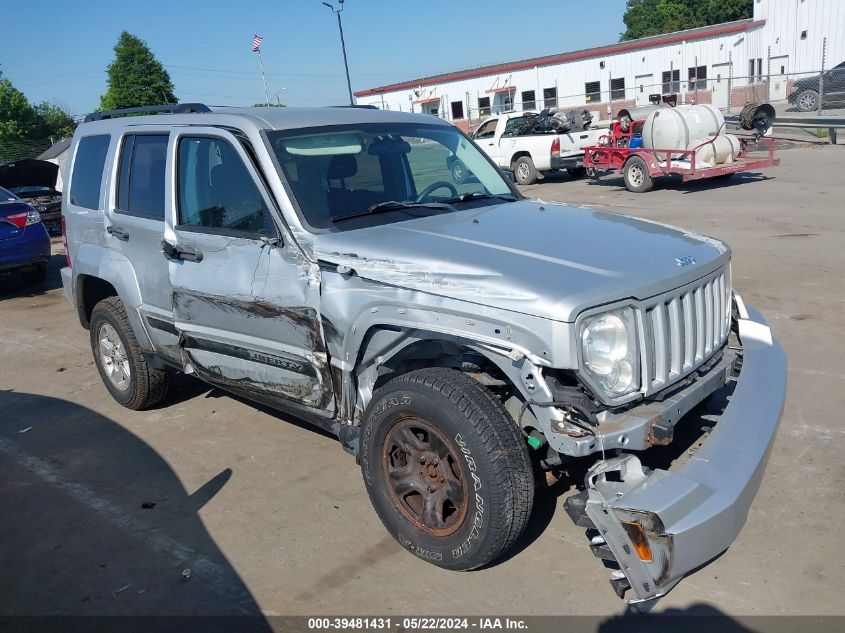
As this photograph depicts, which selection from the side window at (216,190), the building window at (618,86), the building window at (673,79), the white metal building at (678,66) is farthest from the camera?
the building window at (618,86)

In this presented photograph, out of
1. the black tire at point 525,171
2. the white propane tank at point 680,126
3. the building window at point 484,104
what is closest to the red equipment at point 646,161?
the white propane tank at point 680,126

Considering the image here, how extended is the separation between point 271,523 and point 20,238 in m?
8.42

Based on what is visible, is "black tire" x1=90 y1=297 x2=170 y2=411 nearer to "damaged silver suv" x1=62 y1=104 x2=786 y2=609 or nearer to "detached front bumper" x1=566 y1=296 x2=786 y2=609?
"damaged silver suv" x1=62 y1=104 x2=786 y2=609

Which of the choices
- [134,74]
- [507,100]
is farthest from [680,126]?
[134,74]

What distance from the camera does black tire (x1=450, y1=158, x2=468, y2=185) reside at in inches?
184

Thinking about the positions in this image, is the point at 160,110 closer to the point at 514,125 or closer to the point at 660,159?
the point at 660,159

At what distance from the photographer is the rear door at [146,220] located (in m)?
4.81

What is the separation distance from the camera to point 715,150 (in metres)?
15.0

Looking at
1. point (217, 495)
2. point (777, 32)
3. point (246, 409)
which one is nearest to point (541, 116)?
point (246, 409)

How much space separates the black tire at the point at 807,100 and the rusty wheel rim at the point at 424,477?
30634mm

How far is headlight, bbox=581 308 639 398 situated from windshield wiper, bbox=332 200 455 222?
152cm

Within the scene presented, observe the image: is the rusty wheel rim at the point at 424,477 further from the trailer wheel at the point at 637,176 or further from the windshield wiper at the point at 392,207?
the trailer wheel at the point at 637,176

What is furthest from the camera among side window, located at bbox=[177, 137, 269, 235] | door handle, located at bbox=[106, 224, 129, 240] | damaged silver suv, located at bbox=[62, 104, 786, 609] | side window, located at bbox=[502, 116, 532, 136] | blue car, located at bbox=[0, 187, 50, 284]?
side window, located at bbox=[502, 116, 532, 136]

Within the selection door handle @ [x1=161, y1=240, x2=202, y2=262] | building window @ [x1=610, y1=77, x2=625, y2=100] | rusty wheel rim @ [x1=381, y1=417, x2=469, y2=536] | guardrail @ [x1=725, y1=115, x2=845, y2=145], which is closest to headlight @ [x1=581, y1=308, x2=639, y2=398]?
rusty wheel rim @ [x1=381, y1=417, x2=469, y2=536]
